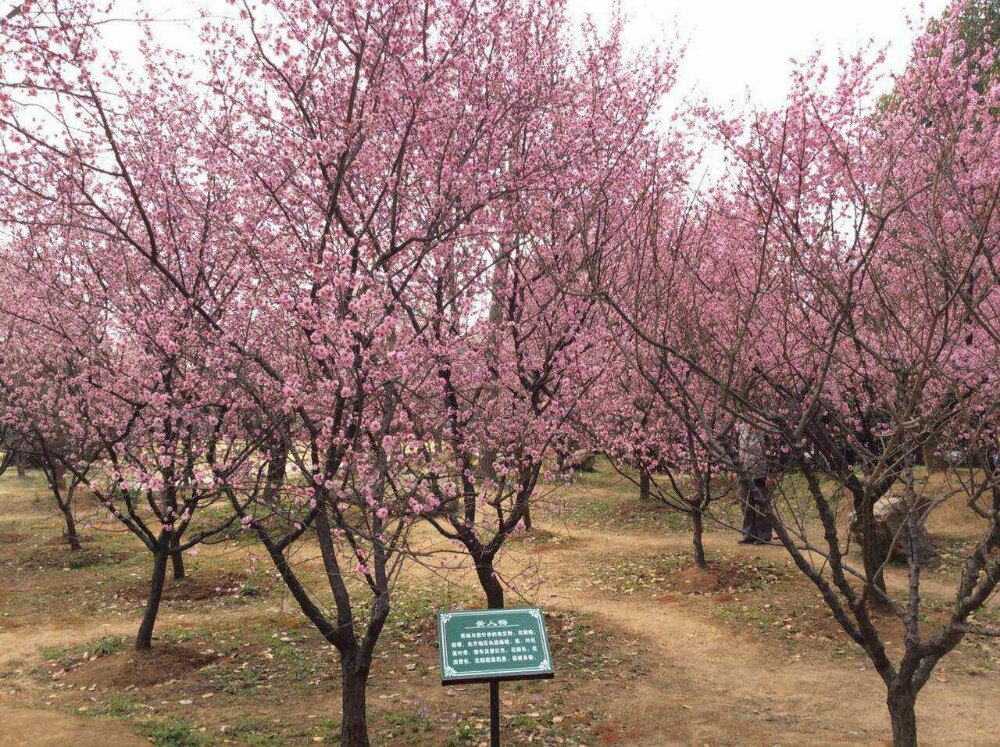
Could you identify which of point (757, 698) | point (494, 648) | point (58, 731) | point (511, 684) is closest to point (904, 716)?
point (494, 648)

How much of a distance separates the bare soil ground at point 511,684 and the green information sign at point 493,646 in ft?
2.50

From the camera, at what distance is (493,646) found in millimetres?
6379

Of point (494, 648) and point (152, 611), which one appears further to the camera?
Answer: point (152, 611)

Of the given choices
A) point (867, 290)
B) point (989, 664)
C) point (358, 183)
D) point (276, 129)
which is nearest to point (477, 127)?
point (358, 183)

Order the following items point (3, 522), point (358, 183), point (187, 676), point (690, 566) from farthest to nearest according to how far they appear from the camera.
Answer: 1. point (3, 522)
2. point (690, 566)
3. point (187, 676)
4. point (358, 183)

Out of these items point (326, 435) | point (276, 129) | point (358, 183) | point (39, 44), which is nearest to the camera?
point (39, 44)

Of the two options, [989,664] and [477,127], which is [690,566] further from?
[477,127]

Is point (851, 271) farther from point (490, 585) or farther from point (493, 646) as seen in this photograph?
point (490, 585)

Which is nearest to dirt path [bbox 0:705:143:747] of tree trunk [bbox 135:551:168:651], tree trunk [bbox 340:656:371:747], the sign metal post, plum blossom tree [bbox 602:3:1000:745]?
tree trunk [bbox 340:656:371:747]

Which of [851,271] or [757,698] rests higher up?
[851,271]

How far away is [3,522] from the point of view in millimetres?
22500

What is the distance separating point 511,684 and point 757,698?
3.08m

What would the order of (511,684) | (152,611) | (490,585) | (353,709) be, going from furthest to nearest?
(152,611) < (490,585) < (511,684) < (353,709)

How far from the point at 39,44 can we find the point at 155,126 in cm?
362
